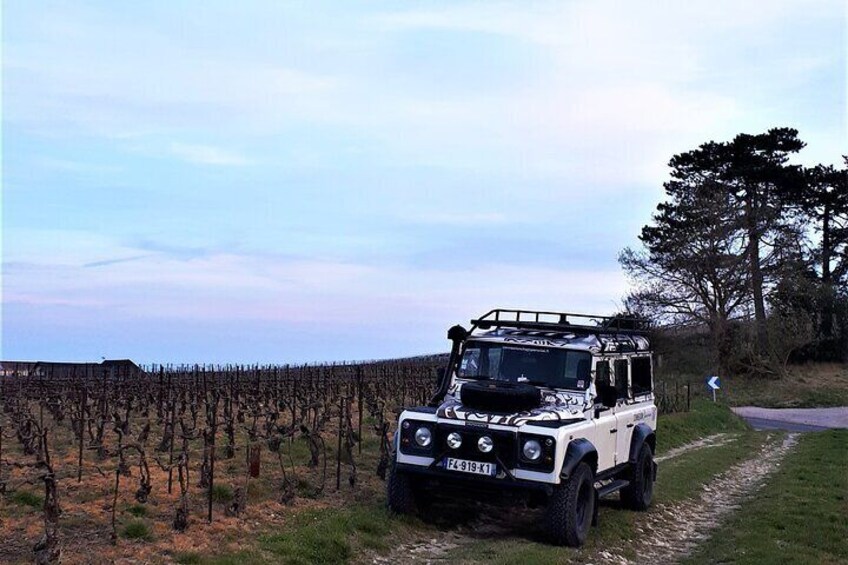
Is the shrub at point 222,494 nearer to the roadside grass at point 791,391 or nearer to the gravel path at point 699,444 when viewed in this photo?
the gravel path at point 699,444

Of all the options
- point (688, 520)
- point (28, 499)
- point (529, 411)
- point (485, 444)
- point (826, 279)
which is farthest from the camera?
point (826, 279)

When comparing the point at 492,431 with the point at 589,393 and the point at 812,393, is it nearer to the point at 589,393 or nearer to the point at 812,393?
the point at 589,393

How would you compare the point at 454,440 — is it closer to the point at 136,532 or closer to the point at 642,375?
the point at 136,532

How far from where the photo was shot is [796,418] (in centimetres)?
4012

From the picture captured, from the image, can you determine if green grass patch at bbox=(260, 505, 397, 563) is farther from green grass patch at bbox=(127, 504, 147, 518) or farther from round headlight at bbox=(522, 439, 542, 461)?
round headlight at bbox=(522, 439, 542, 461)

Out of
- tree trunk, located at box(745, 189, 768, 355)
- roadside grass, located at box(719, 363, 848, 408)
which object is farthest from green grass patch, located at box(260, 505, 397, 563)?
tree trunk, located at box(745, 189, 768, 355)

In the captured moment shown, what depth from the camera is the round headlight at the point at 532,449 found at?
30.9 ft

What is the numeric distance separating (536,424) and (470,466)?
856 millimetres

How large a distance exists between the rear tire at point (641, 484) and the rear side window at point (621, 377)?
103cm

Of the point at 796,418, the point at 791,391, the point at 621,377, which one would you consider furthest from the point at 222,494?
the point at 791,391

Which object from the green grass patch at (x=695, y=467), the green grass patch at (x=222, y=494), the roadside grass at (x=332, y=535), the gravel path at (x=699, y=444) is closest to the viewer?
the roadside grass at (x=332, y=535)

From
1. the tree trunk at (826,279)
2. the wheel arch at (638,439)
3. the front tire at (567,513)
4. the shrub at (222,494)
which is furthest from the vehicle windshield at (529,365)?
the tree trunk at (826,279)

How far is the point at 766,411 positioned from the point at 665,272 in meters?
9.90

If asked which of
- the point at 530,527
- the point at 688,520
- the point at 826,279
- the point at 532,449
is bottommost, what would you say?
the point at 688,520
